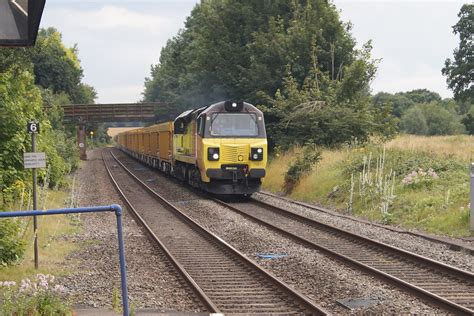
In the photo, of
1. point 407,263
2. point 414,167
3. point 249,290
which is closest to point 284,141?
point 414,167

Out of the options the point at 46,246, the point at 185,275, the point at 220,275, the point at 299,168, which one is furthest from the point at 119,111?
the point at 185,275

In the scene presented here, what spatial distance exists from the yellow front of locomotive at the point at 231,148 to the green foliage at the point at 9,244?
10.2 m

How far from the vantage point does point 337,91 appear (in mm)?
28078

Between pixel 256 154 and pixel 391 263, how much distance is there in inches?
388

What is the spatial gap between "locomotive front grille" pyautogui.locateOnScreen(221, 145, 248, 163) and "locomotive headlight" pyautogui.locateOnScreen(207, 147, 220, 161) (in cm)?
19

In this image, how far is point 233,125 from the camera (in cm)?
2022

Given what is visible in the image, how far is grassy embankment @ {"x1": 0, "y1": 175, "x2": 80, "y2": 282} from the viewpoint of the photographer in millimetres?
9148

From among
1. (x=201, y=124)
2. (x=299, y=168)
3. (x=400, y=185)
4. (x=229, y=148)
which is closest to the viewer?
(x=400, y=185)

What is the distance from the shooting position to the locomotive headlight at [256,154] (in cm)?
1975

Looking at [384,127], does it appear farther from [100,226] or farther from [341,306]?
[341,306]

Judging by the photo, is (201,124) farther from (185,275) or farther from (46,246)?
(185,275)

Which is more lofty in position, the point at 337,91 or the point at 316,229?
the point at 337,91

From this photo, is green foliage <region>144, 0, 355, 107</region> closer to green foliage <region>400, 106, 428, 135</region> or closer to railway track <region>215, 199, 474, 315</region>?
railway track <region>215, 199, 474, 315</region>

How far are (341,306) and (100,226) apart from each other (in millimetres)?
8830
